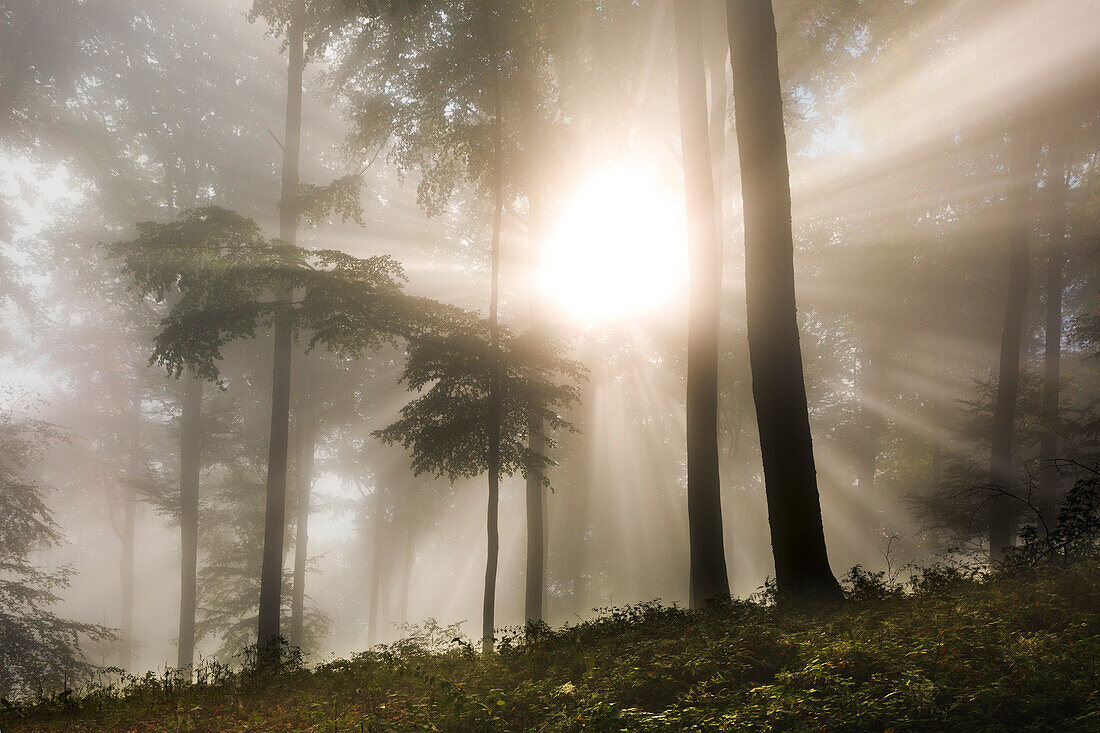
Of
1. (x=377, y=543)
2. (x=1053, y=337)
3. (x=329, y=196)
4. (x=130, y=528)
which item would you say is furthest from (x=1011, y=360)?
(x=130, y=528)

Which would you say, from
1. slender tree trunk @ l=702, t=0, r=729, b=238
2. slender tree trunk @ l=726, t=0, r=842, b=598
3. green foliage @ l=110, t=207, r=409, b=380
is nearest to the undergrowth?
slender tree trunk @ l=726, t=0, r=842, b=598

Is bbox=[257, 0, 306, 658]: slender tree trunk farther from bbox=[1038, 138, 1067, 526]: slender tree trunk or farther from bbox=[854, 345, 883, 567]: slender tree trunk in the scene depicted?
bbox=[854, 345, 883, 567]: slender tree trunk

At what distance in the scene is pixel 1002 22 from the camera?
51.9ft

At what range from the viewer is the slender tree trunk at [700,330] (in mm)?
9750

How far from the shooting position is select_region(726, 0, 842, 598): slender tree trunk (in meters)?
7.23

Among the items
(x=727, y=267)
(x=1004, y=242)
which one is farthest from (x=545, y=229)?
(x=1004, y=242)

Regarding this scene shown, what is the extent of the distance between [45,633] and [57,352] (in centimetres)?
1781

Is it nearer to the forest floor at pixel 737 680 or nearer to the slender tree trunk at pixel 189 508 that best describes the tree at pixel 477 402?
the forest floor at pixel 737 680

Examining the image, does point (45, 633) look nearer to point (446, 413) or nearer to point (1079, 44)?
point (446, 413)

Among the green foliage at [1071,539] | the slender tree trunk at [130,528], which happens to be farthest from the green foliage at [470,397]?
the slender tree trunk at [130,528]

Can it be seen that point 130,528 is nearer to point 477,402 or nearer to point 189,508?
point 189,508

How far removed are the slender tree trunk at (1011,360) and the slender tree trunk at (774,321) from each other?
26.8 ft

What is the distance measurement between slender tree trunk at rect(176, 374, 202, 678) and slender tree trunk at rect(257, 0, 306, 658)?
28.3 ft

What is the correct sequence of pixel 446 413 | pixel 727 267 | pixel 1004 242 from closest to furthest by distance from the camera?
pixel 446 413 < pixel 1004 242 < pixel 727 267
